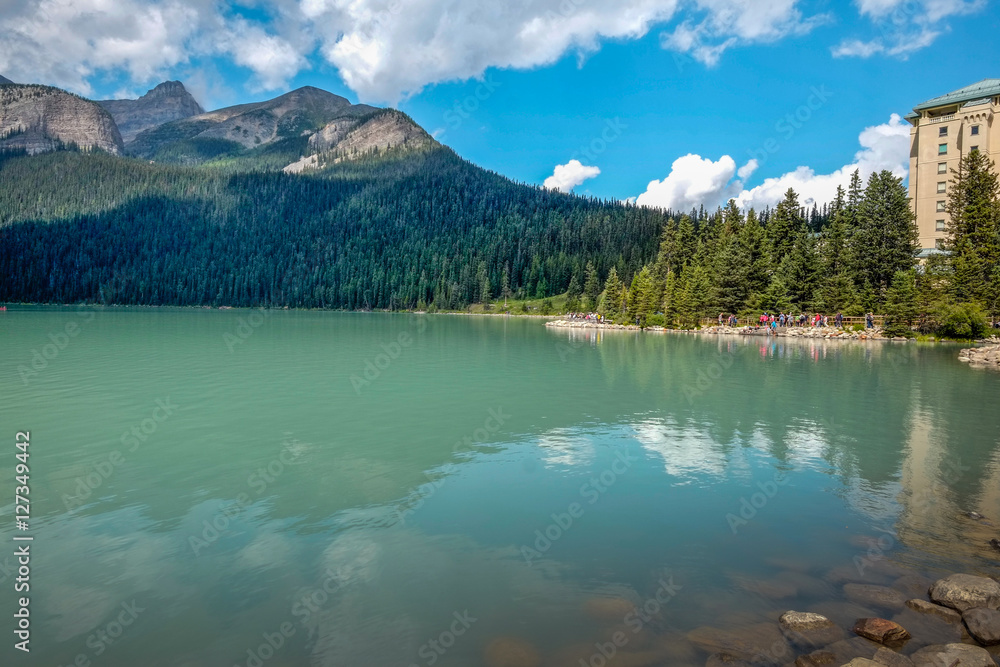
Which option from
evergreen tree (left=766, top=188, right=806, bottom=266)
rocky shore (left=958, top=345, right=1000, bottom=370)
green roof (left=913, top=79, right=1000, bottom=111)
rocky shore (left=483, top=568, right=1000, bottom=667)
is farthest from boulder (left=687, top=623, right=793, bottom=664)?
green roof (left=913, top=79, right=1000, bottom=111)

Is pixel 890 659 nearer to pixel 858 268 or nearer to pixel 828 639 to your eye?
pixel 828 639

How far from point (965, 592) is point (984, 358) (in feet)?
129

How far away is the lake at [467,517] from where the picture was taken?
684 cm

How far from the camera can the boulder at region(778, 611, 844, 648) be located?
6.32m

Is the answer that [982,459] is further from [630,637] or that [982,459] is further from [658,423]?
[630,637]

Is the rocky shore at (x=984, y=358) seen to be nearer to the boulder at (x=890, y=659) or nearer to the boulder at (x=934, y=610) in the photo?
the boulder at (x=934, y=610)

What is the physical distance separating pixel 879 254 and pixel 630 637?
73770 millimetres

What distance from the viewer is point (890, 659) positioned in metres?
5.86

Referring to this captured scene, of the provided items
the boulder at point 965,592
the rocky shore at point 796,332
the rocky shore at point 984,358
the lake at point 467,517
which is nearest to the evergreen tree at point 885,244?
the rocky shore at point 796,332

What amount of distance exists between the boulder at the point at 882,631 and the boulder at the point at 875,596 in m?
0.76

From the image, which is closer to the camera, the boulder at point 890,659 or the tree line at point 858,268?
the boulder at point 890,659

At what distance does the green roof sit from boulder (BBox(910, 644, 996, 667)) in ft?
332

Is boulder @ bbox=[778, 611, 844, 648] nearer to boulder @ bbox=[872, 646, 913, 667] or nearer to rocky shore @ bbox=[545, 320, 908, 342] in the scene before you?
boulder @ bbox=[872, 646, 913, 667]

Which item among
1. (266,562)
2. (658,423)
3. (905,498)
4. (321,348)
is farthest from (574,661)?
(321,348)
